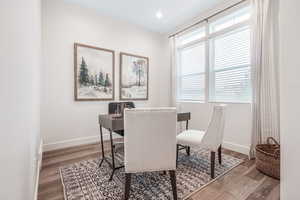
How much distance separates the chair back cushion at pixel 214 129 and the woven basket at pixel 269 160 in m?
0.67

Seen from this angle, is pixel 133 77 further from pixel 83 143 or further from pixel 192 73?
pixel 83 143

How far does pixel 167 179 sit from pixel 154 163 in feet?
1.76

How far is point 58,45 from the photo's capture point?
8.47 ft

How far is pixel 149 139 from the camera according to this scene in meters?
1.24

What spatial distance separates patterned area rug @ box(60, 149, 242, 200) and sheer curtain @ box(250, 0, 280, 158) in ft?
2.10

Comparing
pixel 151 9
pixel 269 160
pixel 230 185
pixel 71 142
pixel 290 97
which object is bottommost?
pixel 230 185

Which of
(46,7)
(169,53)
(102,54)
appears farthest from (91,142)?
(169,53)

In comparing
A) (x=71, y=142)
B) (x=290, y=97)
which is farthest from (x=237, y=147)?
(x=71, y=142)

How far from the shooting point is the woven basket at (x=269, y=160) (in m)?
1.65

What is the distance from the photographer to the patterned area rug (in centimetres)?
Answer: 139

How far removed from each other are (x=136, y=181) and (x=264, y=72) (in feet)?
7.75

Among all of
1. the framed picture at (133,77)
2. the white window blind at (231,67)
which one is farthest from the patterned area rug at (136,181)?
the framed picture at (133,77)

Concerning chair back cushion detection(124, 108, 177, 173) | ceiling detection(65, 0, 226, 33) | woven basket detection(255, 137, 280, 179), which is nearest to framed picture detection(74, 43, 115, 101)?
ceiling detection(65, 0, 226, 33)

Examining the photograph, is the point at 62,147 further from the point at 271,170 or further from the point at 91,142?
the point at 271,170
